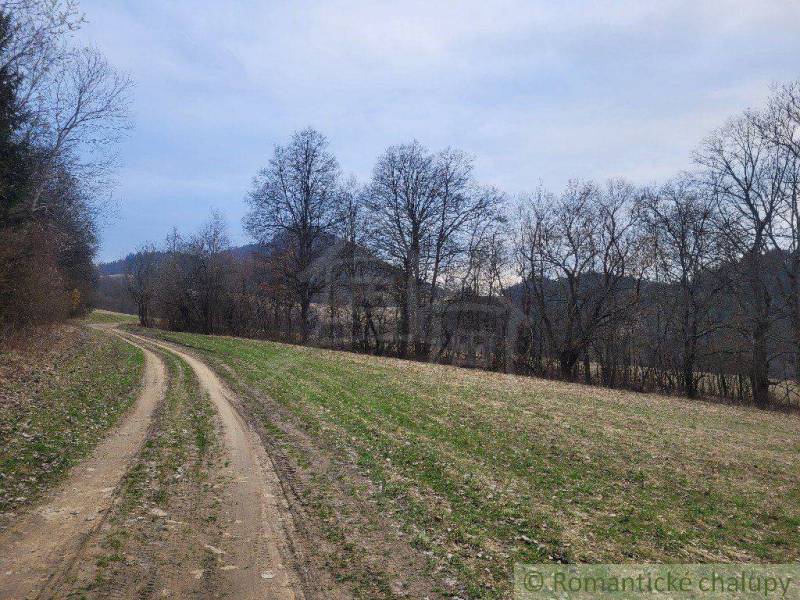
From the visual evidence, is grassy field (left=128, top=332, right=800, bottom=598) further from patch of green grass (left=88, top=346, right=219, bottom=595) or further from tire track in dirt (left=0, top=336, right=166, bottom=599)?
tire track in dirt (left=0, top=336, right=166, bottom=599)

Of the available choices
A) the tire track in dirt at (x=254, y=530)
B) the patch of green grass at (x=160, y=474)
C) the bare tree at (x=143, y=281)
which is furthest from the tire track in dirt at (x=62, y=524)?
the bare tree at (x=143, y=281)

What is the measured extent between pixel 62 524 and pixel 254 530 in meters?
2.18

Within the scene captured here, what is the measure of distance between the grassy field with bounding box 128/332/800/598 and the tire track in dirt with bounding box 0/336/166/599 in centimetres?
274

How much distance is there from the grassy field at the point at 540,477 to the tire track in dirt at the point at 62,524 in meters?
2.74

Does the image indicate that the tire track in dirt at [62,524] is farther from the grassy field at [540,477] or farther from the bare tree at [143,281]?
the bare tree at [143,281]

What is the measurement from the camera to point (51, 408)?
10.8 meters

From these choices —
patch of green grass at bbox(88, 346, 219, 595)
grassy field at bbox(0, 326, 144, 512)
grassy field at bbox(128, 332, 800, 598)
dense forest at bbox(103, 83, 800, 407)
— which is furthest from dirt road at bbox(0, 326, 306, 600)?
dense forest at bbox(103, 83, 800, 407)

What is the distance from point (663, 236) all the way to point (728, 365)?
31.5ft

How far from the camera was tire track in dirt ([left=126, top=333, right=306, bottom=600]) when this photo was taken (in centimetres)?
456

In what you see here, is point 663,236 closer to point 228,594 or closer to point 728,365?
point 728,365

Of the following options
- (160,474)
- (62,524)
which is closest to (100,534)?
(62,524)

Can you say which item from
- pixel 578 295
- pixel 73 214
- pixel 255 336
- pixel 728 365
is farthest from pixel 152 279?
pixel 728 365

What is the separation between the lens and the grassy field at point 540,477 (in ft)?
19.2

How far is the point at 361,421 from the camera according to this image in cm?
1145
